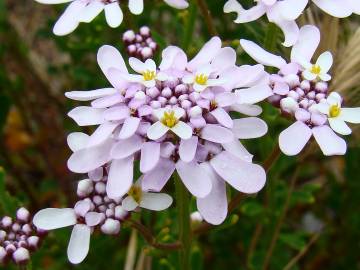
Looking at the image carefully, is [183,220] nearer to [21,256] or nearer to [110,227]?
[110,227]

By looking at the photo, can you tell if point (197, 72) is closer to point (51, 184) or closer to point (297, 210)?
point (51, 184)

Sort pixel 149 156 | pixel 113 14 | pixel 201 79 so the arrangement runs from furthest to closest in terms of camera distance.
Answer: pixel 113 14, pixel 201 79, pixel 149 156

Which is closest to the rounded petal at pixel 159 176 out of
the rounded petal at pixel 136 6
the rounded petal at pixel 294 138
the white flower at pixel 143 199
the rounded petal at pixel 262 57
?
the white flower at pixel 143 199

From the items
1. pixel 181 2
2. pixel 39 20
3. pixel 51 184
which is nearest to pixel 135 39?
pixel 181 2

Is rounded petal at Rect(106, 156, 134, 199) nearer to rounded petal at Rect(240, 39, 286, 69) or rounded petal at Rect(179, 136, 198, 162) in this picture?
rounded petal at Rect(179, 136, 198, 162)

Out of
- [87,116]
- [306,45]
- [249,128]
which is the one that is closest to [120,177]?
[87,116]
